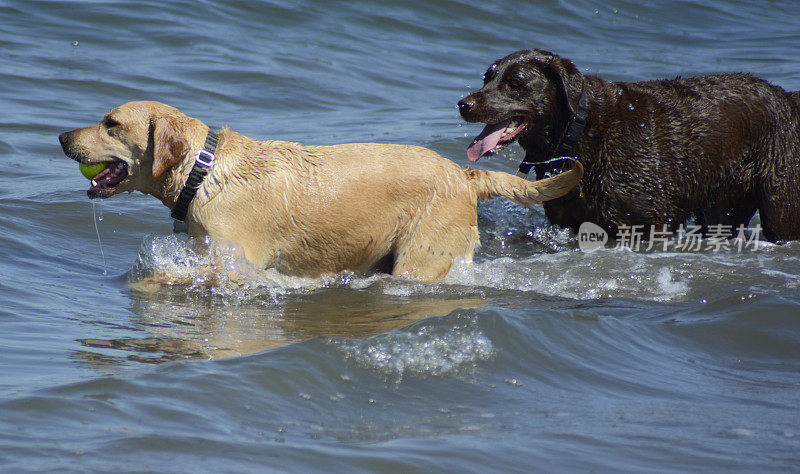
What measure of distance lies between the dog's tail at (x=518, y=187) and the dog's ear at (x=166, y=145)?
1.91 m

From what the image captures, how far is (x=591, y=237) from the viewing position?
7.11 meters

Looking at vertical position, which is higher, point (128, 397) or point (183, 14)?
point (183, 14)

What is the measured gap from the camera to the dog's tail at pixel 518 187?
5.84 meters

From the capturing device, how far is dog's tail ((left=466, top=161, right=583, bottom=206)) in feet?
19.2

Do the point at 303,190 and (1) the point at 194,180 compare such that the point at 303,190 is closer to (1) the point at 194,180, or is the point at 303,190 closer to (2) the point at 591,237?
(1) the point at 194,180

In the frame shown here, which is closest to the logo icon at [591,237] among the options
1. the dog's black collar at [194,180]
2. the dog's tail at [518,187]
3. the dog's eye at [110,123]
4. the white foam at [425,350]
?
the dog's tail at [518,187]

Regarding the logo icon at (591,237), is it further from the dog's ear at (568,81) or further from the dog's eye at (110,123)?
the dog's eye at (110,123)

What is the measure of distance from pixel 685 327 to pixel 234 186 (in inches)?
114

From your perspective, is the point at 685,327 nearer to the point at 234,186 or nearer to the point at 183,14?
the point at 234,186

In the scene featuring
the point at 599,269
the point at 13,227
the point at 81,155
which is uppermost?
the point at 81,155

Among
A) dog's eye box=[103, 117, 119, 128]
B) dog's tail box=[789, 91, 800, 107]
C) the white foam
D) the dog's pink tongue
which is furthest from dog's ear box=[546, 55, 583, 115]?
dog's eye box=[103, 117, 119, 128]

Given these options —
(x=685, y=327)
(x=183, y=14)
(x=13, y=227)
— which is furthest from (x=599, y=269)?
(x=183, y=14)

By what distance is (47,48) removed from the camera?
527 inches

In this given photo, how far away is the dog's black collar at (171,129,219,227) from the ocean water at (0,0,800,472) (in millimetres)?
260
